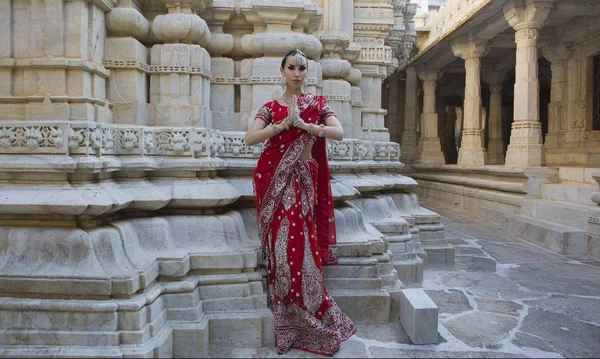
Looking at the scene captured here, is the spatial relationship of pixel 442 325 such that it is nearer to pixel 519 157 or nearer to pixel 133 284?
pixel 133 284

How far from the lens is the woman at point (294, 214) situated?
265cm

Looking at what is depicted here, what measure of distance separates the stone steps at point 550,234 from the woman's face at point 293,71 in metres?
4.64

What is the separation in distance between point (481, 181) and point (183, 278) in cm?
901

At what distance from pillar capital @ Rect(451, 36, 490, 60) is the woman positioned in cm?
1097

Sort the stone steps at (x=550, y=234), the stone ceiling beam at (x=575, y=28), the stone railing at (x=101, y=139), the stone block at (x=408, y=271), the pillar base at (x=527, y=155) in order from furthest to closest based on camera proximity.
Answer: the stone ceiling beam at (x=575, y=28), the pillar base at (x=527, y=155), the stone steps at (x=550, y=234), the stone block at (x=408, y=271), the stone railing at (x=101, y=139)

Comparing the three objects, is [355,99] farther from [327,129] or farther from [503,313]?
[327,129]

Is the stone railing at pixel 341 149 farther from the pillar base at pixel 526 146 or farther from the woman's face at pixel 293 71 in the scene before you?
the pillar base at pixel 526 146

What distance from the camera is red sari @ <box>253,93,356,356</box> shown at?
2654mm

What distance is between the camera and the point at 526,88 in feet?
31.6

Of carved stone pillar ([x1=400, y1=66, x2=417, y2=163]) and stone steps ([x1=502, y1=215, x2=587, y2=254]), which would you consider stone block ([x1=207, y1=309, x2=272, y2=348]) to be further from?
carved stone pillar ([x1=400, y1=66, x2=417, y2=163])

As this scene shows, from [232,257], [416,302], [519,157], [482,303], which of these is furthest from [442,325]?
[519,157]

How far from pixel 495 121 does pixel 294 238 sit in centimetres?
1510

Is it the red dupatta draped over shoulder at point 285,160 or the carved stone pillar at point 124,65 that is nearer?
the red dupatta draped over shoulder at point 285,160

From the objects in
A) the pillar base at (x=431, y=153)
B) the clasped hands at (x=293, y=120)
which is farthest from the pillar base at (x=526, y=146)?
the clasped hands at (x=293, y=120)
